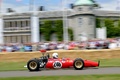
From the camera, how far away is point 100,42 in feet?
96.2

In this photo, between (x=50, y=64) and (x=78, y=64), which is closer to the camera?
(x=78, y=64)

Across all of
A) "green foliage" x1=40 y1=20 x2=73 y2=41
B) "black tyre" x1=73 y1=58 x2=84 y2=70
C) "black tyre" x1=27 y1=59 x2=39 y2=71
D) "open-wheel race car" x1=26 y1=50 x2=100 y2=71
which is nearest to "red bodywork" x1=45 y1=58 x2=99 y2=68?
"open-wheel race car" x1=26 y1=50 x2=100 y2=71

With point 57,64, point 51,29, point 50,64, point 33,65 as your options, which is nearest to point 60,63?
point 57,64

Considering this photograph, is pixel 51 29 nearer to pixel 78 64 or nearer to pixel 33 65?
pixel 33 65

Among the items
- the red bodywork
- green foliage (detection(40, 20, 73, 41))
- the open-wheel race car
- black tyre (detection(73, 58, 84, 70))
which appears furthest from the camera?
green foliage (detection(40, 20, 73, 41))

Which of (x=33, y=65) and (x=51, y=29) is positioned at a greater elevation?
(x=51, y=29)

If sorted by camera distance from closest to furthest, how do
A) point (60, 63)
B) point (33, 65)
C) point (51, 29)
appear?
1. point (60, 63)
2. point (33, 65)
3. point (51, 29)

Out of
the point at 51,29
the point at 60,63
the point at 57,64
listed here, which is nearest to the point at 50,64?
the point at 57,64

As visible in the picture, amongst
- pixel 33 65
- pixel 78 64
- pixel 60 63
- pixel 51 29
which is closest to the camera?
pixel 78 64

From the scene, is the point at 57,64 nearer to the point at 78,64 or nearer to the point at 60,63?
the point at 60,63

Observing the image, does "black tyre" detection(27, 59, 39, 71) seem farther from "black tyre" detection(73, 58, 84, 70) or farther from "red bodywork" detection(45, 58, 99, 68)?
"black tyre" detection(73, 58, 84, 70)

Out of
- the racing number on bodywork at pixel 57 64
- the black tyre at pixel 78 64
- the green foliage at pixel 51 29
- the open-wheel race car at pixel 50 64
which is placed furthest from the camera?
the green foliage at pixel 51 29

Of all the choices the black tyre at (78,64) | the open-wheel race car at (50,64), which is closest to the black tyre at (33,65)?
the open-wheel race car at (50,64)

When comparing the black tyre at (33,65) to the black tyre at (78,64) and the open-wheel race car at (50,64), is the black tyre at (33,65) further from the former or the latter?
the black tyre at (78,64)
